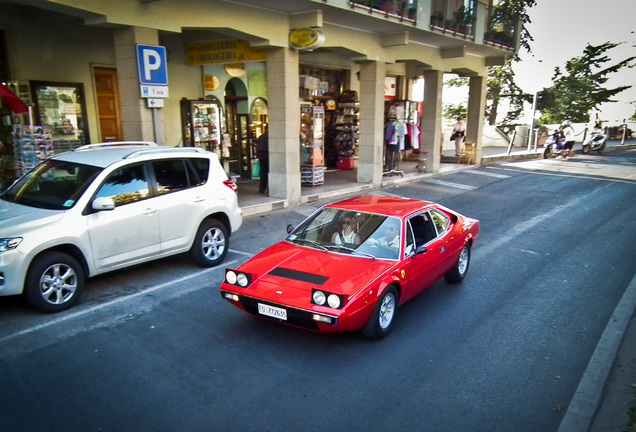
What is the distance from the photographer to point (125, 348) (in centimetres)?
520

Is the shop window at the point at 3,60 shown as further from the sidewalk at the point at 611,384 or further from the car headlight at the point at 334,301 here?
the sidewalk at the point at 611,384

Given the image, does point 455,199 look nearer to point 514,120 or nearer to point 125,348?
point 125,348

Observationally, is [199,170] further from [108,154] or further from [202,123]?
[202,123]

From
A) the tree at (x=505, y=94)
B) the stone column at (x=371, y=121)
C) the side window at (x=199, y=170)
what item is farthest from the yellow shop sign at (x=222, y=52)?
the tree at (x=505, y=94)

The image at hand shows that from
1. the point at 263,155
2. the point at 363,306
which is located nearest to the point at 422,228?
the point at 363,306

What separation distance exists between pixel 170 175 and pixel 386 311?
159 inches

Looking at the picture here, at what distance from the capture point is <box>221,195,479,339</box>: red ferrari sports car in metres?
4.98

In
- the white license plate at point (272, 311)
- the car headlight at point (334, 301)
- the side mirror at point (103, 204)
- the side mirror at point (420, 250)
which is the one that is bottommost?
the white license plate at point (272, 311)

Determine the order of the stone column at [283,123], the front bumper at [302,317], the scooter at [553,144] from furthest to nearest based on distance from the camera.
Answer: the scooter at [553,144] < the stone column at [283,123] < the front bumper at [302,317]

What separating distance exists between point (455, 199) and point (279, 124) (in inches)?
230

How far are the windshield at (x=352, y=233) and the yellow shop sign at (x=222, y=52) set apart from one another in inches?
296

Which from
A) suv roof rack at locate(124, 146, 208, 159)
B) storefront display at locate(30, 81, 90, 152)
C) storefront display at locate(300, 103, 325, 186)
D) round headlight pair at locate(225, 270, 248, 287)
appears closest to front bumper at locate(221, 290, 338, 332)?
round headlight pair at locate(225, 270, 248, 287)

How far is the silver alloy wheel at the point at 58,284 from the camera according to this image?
5871 millimetres

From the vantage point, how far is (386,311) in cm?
551
